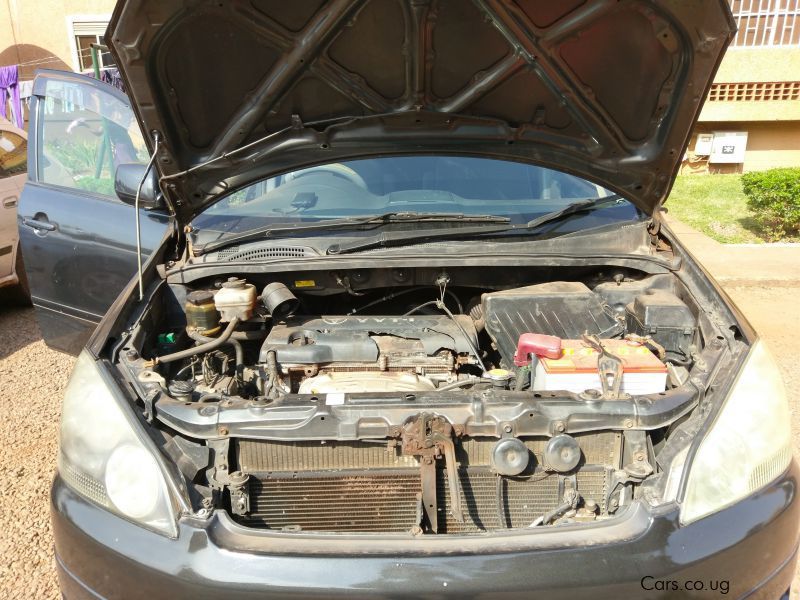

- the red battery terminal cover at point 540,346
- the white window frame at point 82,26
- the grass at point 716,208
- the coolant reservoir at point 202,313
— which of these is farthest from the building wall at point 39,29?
the red battery terminal cover at point 540,346

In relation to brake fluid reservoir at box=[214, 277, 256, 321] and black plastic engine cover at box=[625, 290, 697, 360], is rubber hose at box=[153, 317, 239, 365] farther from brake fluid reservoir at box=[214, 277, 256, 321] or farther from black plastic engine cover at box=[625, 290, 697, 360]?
black plastic engine cover at box=[625, 290, 697, 360]

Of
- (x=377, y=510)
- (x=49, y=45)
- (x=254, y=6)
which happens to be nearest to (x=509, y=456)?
(x=377, y=510)

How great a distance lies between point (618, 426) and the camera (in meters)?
1.92

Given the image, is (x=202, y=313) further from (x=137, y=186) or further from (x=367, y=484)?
(x=367, y=484)

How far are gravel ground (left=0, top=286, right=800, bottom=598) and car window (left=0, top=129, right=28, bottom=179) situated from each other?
49.0 inches

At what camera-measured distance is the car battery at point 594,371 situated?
2074 mm

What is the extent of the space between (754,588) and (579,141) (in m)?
1.71

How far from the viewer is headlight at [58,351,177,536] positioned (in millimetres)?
1756

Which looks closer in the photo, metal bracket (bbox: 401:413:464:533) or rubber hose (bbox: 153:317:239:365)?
metal bracket (bbox: 401:413:464:533)

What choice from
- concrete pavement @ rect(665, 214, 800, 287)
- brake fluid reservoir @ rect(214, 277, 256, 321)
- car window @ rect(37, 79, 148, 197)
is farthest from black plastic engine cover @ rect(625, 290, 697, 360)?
concrete pavement @ rect(665, 214, 800, 287)

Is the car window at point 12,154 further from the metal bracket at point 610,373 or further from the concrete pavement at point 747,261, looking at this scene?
the concrete pavement at point 747,261

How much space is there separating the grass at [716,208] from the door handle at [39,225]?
7.29 meters

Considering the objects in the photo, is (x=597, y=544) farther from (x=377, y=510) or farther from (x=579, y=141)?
(x=579, y=141)

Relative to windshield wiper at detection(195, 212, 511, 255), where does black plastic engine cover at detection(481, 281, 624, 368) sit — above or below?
below
